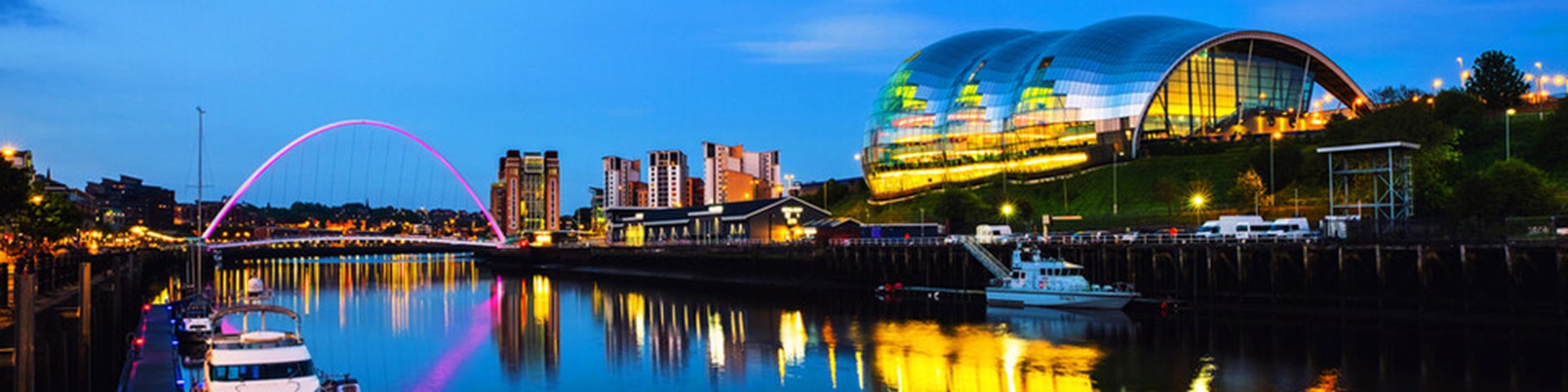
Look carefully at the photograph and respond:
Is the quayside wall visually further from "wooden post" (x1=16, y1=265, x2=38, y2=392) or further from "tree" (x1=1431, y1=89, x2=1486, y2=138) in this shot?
"wooden post" (x1=16, y1=265, x2=38, y2=392)

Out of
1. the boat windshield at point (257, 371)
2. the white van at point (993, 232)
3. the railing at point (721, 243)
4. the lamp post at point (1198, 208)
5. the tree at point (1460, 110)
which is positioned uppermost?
the tree at point (1460, 110)

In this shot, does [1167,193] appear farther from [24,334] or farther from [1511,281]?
[24,334]

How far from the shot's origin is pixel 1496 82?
96750mm

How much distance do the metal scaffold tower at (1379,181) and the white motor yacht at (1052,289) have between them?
35.6 ft

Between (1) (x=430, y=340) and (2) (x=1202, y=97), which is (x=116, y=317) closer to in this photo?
(1) (x=430, y=340)

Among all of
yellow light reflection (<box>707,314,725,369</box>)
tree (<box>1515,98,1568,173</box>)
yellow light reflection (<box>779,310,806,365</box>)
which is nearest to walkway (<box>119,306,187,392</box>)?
yellow light reflection (<box>707,314,725,369</box>)

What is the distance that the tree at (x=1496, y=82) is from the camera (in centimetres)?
9475

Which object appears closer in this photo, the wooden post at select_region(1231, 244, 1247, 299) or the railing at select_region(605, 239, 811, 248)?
the wooden post at select_region(1231, 244, 1247, 299)

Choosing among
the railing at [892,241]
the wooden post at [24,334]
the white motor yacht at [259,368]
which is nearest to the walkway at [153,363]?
the white motor yacht at [259,368]

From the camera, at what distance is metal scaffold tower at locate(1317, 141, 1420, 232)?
2140 inches

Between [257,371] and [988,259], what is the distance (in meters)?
42.3

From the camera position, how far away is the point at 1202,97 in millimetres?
108688

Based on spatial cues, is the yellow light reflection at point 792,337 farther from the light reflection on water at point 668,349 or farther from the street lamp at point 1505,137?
the street lamp at point 1505,137

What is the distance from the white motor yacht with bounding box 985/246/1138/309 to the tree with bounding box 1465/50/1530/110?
54.7 meters
